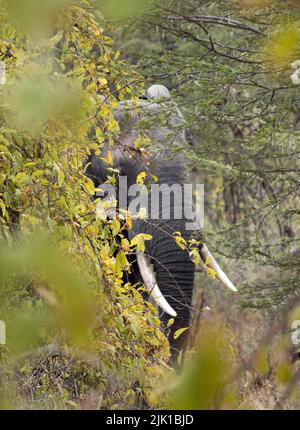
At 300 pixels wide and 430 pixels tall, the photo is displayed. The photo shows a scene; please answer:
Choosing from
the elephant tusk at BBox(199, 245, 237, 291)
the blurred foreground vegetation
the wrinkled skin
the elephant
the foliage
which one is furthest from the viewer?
the elephant tusk at BBox(199, 245, 237, 291)

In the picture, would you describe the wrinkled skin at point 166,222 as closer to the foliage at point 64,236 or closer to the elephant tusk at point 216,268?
the elephant tusk at point 216,268

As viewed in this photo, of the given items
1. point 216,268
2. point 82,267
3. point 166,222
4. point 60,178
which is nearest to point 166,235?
point 166,222

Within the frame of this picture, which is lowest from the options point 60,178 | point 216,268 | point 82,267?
point 82,267

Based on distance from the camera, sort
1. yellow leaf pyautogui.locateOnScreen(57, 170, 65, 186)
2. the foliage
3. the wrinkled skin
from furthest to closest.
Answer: the wrinkled skin < yellow leaf pyautogui.locateOnScreen(57, 170, 65, 186) < the foliage

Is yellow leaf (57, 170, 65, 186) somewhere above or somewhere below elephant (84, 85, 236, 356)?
below

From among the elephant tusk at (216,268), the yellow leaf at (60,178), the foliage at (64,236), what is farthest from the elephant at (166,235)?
the yellow leaf at (60,178)

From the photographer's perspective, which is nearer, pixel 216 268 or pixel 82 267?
pixel 82 267

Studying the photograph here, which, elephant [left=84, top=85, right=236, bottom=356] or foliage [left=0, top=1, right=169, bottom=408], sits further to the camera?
elephant [left=84, top=85, right=236, bottom=356]

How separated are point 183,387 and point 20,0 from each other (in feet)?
2.39

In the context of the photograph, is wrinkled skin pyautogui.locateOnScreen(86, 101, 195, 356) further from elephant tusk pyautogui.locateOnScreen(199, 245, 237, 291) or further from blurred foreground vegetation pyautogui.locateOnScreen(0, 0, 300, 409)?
blurred foreground vegetation pyautogui.locateOnScreen(0, 0, 300, 409)

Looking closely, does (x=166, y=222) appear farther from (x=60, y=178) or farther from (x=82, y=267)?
(x=82, y=267)

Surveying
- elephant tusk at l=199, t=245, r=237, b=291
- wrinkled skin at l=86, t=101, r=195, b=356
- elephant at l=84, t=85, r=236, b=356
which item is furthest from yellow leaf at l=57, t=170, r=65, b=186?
elephant tusk at l=199, t=245, r=237, b=291
